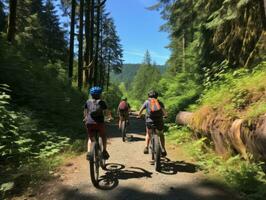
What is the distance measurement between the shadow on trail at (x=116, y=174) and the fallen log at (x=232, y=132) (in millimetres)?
2252

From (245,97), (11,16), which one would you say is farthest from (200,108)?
(11,16)

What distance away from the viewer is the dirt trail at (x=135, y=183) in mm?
A: 7355

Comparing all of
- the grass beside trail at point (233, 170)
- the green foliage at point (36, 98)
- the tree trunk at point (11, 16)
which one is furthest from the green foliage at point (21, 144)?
the tree trunk at point (11, 16)

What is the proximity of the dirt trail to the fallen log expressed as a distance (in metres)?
1.06

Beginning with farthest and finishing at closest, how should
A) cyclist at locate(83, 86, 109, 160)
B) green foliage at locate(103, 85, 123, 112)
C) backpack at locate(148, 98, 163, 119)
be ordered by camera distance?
green foliage at locate(103, 85, 123, 112) → backpack at locate(148, 98, 163, 119) → cyclist at locate(83, 86, 109, 160)

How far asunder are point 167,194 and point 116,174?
6.41 ft

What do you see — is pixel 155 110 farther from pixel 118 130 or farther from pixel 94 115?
pixel 118 130

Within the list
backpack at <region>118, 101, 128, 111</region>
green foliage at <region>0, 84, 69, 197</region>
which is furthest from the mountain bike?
backpack at <region>118, 101, 128, 111</region>

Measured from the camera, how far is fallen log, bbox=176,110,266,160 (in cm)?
775

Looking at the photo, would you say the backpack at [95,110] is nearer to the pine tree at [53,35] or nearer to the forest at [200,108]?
the forest at [200,108]

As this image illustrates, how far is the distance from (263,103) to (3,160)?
6561 millimetres

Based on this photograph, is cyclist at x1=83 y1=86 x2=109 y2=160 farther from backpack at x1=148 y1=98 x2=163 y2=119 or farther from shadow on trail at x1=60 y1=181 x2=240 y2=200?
backpack at x1=148 y1=98 x2=163 y2=119

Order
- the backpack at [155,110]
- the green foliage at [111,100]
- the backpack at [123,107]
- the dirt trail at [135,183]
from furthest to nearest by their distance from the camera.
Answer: the green foliage at [111,100] < the backpack at [123,107] < the backpack at [155,110] < the dirt trail at [135,183]

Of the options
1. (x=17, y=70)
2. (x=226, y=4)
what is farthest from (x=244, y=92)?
(x=17, y=70)
